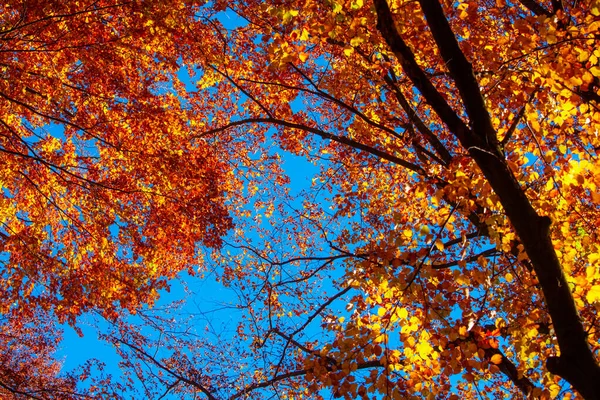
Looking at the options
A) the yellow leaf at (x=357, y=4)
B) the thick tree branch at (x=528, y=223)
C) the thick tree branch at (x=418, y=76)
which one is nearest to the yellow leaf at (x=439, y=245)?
the thick tree branch at (x=528, y=223)

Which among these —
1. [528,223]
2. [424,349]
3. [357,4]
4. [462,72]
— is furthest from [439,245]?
[357,4]

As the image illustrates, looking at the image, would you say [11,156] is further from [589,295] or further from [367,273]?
[589,295]

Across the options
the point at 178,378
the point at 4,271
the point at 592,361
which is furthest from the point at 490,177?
the point at 4,271

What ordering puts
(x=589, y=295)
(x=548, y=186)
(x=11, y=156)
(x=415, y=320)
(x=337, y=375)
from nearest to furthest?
(x=589, y=295) → (x=548, y=186) → (x=337, y=375) → (x=415, y=320) → (x=11, y=156)

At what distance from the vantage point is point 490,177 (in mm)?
3494

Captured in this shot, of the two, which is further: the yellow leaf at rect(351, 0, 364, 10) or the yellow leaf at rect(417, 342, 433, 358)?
the yellow leaf at rect(417, 342, 433, 358)

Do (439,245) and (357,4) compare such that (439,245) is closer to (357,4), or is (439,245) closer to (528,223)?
(528,223)

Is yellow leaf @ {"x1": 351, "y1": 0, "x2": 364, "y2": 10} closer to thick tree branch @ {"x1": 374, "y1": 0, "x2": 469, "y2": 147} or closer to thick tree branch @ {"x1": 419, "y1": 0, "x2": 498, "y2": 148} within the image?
thick tree branch @ {"x1": 374, "y1": 0, "x2": 469, "y2": 147}

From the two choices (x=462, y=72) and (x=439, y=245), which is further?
(x=439, y=245)

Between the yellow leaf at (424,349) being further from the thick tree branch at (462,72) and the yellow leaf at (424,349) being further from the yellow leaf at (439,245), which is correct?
the thick tree branch at (462,72)

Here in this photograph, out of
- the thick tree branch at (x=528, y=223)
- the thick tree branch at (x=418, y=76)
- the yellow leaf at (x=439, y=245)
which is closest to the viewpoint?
the thick tree branch at (x=528, y=223)

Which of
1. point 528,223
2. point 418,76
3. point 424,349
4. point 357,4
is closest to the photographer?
point 528,223

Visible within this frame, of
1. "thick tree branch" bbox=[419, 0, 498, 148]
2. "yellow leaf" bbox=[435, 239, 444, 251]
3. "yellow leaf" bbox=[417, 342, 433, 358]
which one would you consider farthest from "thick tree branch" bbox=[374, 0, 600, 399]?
"yellow leaf" bbox=[417, 342, 433, 358]

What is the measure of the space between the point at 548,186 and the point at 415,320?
1866 millimetres
